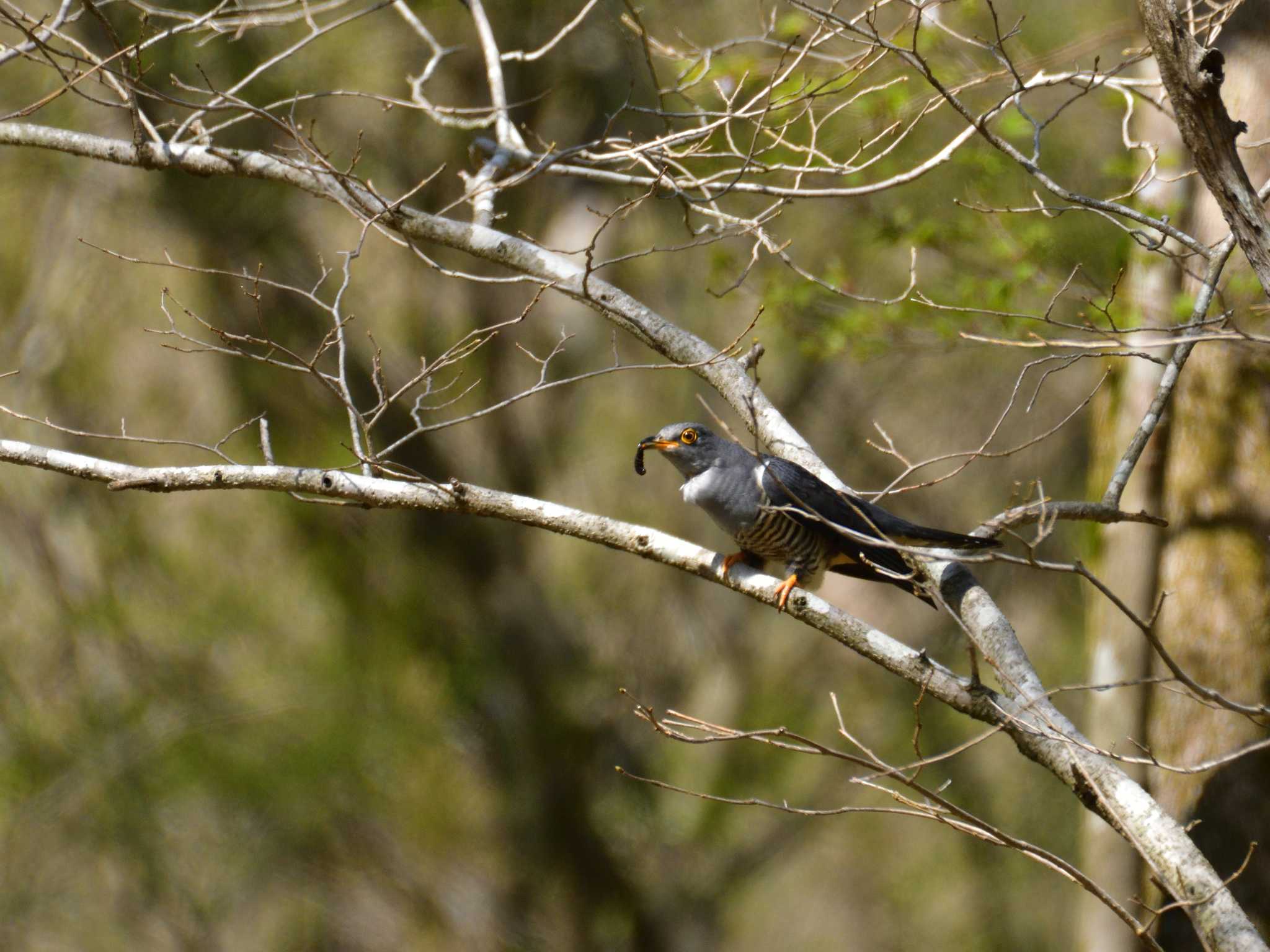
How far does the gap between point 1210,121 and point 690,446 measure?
2113mm

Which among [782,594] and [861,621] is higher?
[782,594]

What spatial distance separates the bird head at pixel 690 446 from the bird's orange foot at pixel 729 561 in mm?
331

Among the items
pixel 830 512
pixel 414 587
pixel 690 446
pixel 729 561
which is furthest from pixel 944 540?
pixel 414 587

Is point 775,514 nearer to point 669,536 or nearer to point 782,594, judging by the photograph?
point 782,594

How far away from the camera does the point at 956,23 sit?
20.9ft

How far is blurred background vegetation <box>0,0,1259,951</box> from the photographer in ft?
28.6

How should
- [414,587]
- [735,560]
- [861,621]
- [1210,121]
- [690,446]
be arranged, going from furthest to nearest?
1. [414,587]
2. [690,446]
3. [735,560]
4. [861,621]
5. [1210,121]

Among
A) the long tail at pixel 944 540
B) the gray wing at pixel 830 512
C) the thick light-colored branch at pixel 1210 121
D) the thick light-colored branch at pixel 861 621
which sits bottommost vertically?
the thick light-colored branch at pixel 861 621

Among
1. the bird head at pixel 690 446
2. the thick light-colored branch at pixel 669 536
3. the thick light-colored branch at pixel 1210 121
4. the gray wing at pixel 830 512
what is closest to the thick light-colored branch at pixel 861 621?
the thick light-colored branch at pixel 669 536

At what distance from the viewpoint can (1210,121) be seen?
7.18 feet

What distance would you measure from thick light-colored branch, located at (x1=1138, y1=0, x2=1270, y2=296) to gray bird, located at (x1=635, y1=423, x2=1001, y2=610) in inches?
49.8

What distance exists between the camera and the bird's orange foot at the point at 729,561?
10.1 ft

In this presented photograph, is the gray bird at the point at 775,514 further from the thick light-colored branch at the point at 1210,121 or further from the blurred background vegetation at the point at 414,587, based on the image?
the blurred background vegetation at the point at 414,587

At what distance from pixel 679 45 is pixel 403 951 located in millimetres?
7728
